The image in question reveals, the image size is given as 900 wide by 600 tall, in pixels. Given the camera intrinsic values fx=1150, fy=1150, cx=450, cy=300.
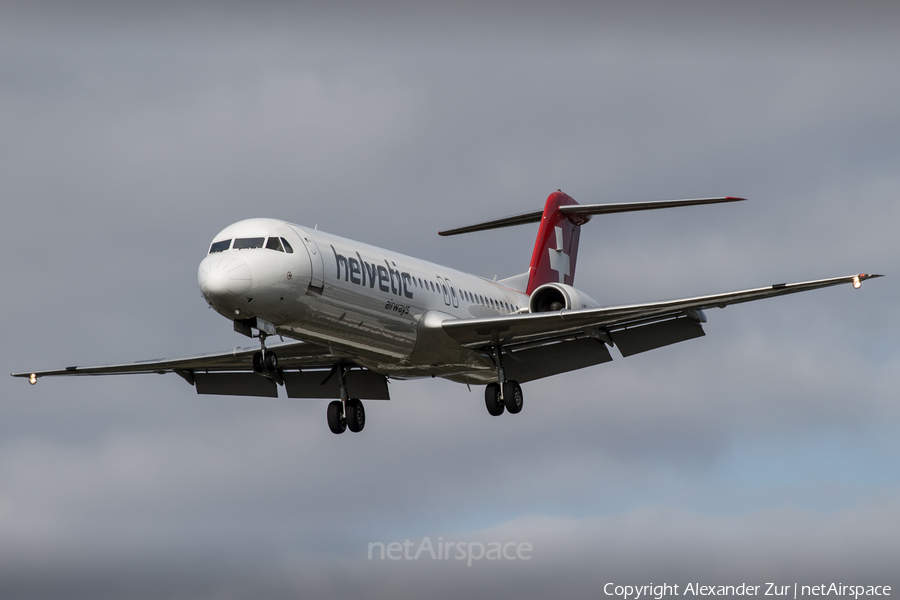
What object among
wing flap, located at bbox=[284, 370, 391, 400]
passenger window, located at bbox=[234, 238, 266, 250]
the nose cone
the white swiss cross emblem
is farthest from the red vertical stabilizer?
the nose cone

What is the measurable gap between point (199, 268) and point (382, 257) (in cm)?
449

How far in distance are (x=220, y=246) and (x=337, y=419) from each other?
6907 mm

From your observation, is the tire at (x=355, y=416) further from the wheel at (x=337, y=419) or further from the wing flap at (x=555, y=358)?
the wing flap at (x=555, y=358)

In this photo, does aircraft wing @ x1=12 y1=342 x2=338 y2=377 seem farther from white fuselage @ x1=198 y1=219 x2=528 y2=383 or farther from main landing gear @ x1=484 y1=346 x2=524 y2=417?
main landing gear @ x1=484 y1=346 x2=524 y2=417

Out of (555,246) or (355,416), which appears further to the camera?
(555,246)

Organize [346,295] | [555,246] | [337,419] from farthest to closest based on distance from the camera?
[555,246], [337,419], [346,295]

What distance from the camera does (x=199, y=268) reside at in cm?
2288

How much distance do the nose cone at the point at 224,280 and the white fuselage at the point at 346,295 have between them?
0.8 inches

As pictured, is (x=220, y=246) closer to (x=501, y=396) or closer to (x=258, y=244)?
(x=258, y=244)

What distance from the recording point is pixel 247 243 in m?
23.1

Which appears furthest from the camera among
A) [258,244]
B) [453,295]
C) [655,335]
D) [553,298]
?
[553,298]

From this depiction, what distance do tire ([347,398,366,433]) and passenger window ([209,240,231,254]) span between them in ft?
22.3

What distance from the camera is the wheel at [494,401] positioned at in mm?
27438

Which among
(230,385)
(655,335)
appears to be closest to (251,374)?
(230,385)
